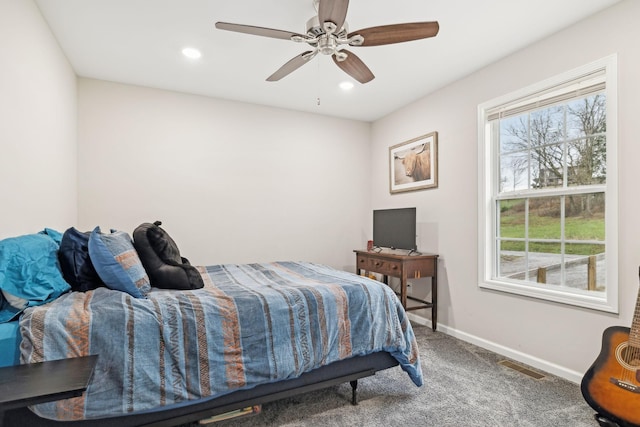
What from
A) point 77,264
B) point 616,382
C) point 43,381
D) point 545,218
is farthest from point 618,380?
point 77,264

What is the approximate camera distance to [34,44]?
2.25 metres

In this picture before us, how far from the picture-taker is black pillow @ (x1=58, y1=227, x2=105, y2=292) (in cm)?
187

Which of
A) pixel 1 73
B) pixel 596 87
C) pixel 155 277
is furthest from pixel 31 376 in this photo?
pixel 596 87

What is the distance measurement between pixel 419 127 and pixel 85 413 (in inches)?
151

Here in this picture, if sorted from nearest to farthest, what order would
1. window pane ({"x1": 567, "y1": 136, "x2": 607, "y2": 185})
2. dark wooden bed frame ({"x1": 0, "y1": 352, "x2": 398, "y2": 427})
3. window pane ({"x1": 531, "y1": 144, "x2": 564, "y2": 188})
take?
dark wooden bed frame ({"x1": 0, "y1": 352, "x2": 398, "y2": 427})
window pane ({"x1": 567, "y1": 136, "x2": 607, "y2": 185})
window pane ({"x1": 531, "y1": 144, "x2": 564, "y2": 188})

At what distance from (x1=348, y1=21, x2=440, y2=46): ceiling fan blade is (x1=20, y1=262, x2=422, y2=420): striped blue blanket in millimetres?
1580

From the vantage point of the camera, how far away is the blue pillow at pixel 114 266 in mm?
1831

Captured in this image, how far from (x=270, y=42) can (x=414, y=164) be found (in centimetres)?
216

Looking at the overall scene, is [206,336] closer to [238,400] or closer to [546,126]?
[238,400]

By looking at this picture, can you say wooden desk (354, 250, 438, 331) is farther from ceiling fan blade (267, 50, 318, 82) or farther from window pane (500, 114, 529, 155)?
ceiling fan blade (267, 50, 318, 82)

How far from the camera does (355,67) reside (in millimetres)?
2488

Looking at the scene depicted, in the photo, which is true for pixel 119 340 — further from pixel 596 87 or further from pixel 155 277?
pixel 596 87

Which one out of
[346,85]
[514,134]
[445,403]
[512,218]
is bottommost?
[445,403]

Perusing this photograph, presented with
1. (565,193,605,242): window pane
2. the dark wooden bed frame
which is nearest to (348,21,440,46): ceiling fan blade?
(565,193,605,242): window pane
